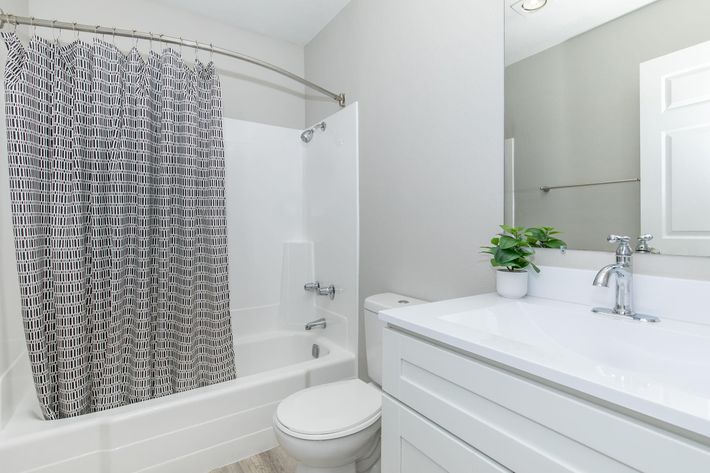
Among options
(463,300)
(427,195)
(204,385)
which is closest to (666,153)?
(463,300)

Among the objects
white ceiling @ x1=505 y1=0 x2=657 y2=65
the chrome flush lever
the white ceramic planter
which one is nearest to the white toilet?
the white ceramic planter

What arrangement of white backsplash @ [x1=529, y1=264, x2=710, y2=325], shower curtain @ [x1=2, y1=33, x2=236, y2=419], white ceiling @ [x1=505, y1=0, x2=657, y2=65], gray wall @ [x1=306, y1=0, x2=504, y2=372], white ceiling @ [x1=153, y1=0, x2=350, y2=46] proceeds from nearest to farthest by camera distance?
1. white backsplash @ [x1=529, y1=264, x2=710, y2=325]
2. white ceiling @ [x1=505, y1=0, x2=657, y2=65]
3. gray wall @ [x1=306, y1=0, x2=504, y2=372]
4. shower curtain @ [x1=2, y1=33, x2=236, y2=419]
5. white ceiling @ [x1=153, y1=0, x2=350, y2=46]

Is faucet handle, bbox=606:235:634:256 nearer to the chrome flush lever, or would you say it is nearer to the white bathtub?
the white bathtub

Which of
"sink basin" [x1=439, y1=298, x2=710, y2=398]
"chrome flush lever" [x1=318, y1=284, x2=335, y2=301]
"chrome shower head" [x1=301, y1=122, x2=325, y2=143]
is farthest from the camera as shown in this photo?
"chrome shower head" [x1=301, y1=122, x2=325, y2=143]

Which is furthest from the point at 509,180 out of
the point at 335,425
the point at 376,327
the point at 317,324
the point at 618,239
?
the point at 317,324

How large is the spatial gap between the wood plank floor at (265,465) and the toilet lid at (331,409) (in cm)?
44

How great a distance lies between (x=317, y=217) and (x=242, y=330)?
0.90 meters

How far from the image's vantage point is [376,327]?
155cm

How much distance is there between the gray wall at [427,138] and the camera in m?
1.28

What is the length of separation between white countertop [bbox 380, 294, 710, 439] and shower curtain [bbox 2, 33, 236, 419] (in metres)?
1.23

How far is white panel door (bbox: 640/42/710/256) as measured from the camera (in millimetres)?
833

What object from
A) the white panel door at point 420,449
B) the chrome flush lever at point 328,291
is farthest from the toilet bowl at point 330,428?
the chrome flush lever at point 328,291

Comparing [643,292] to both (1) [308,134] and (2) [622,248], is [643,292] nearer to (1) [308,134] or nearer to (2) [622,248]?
(2) [622,248]

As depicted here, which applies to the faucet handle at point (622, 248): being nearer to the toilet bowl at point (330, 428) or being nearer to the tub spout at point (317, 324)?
the toilet bowl at point (330, 428)
